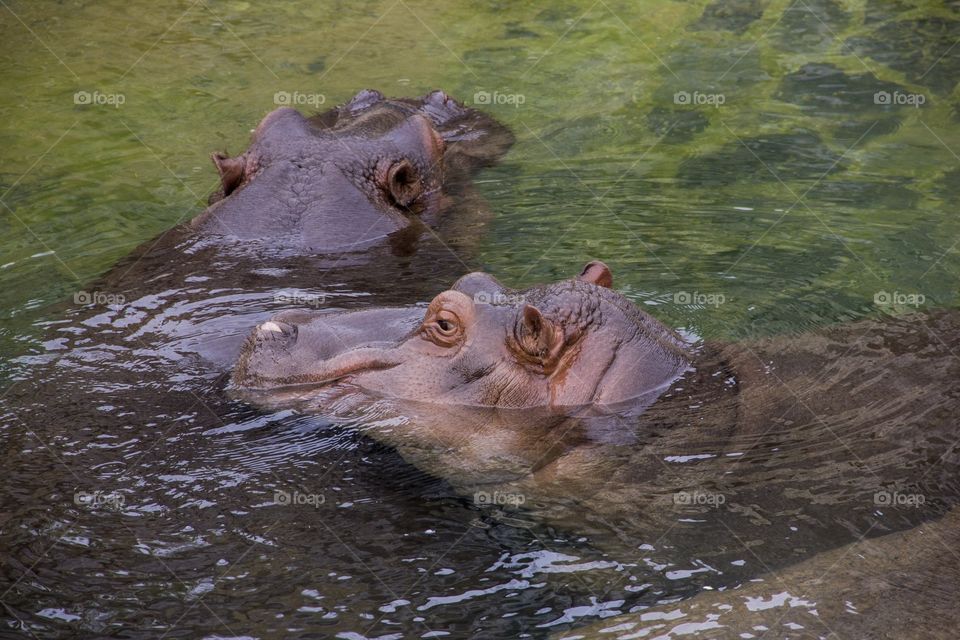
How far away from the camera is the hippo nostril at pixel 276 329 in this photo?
5.65 meters

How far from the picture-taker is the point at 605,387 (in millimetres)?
5414

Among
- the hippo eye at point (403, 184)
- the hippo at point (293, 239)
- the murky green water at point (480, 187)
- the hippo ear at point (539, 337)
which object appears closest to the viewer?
the murky green water at point (480, 187)

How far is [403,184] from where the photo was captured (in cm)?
830

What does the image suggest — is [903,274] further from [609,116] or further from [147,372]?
[147,372]

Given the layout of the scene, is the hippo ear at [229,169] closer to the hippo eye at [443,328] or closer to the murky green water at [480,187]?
the murky green water at [480,187]

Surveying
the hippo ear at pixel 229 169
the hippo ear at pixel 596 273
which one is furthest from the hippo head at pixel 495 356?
the hippo ear at pixel 229 169

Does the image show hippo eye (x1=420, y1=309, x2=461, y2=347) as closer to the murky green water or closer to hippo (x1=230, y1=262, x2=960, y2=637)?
hippo (x1=230, y1=262, x2=960, y2=637)

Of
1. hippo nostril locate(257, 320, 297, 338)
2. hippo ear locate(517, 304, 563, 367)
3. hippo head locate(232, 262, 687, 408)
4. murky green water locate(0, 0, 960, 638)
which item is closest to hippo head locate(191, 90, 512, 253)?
murky green water locate(0, 0, 960, 638)

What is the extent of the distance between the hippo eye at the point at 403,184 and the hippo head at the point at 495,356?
2.62 metres

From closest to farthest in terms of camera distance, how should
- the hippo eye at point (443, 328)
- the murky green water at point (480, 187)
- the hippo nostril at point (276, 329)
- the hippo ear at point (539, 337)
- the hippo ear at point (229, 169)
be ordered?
the murky green water at point (480, 187) → the hippo ear at point (539, 337) → the hippo eye at point (443, 328) → the hippo nostril at point (276, 329) → the hippo ear at point (229, 169)

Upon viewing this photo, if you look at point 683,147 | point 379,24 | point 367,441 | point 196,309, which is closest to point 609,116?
point 683,147

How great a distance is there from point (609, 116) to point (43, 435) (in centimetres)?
660

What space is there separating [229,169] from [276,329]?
2637 mm

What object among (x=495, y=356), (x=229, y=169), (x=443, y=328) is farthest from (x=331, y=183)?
(x=495, y=356)
